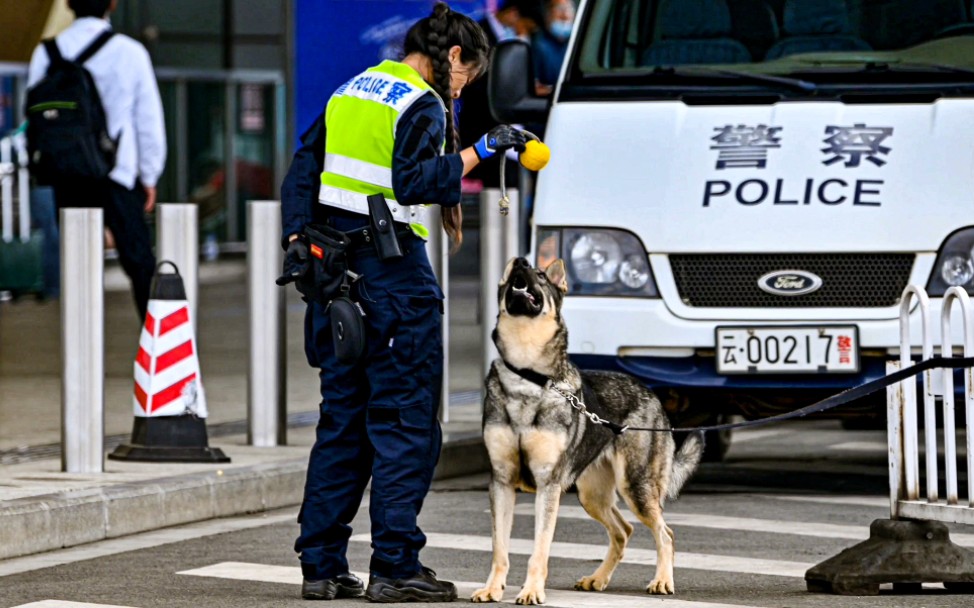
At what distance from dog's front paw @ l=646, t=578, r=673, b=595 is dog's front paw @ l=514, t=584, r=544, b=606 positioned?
1.57 feet

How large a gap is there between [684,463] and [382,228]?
1.49 metres

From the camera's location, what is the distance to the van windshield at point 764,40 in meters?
8.91

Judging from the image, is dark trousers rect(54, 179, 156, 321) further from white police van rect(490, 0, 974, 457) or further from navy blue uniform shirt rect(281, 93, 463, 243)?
navy blue uniform shirt rect(281, 93, 463, 243)

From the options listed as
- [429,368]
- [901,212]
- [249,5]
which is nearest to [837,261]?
[901,212]

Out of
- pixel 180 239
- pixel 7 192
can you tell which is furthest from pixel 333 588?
pixel 7 192

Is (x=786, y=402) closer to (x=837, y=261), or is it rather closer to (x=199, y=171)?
(x=837, y=261)

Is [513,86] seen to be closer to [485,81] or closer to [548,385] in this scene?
[548,385]

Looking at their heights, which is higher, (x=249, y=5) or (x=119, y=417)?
(x=249, y=5)

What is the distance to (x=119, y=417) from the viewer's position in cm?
1070

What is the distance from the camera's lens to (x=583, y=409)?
6453 millimetres

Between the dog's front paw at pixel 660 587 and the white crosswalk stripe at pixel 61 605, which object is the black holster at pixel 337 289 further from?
the dog's front paw at pixel 660 587

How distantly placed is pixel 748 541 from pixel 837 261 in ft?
4.25

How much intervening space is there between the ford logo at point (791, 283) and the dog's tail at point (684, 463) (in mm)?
1368

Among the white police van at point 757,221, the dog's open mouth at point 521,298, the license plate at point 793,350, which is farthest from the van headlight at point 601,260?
the dog's open mouth at point 521,298
